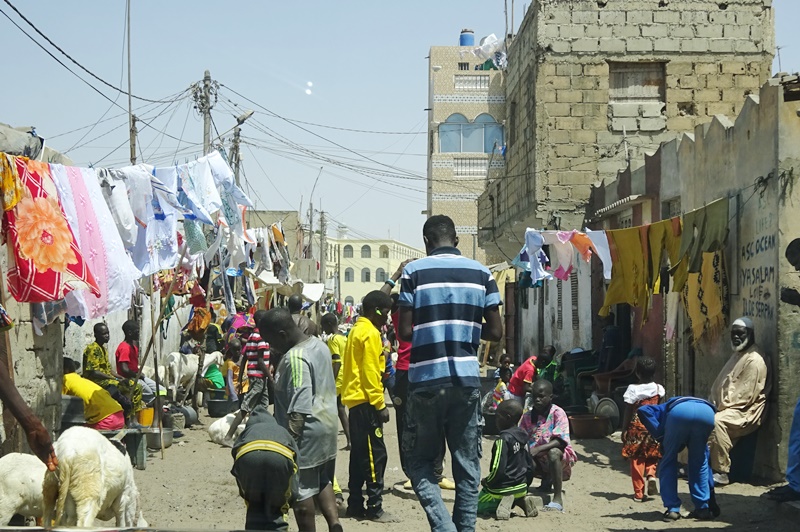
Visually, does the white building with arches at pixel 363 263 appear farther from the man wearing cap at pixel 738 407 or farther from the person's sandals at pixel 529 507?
the person's sandals at pixel 529 507

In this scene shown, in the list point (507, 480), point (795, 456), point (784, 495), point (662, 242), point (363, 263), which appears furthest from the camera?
point (363, 263)

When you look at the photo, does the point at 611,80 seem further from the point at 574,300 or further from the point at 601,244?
the point at 601,244

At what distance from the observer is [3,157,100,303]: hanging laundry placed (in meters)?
7.02

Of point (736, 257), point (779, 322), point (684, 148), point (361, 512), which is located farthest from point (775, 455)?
point (684, 148)

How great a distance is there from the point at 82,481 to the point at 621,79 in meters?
17.7

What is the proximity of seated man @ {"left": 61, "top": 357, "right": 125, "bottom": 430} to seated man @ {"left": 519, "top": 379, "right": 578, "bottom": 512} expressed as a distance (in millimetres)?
4062

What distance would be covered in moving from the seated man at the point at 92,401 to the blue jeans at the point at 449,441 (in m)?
4.75

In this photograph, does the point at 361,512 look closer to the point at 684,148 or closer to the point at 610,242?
the point at 610,242

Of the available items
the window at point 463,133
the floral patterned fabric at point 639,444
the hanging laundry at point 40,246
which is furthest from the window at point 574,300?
the window at point 463,133

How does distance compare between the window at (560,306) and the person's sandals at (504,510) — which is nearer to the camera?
the person's sandals at (504,510)

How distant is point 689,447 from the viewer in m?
8.01

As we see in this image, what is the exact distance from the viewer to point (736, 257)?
10664mm

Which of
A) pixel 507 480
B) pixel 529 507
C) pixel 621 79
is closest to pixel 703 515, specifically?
pixel 529 507

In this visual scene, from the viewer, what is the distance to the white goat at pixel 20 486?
240 inches
